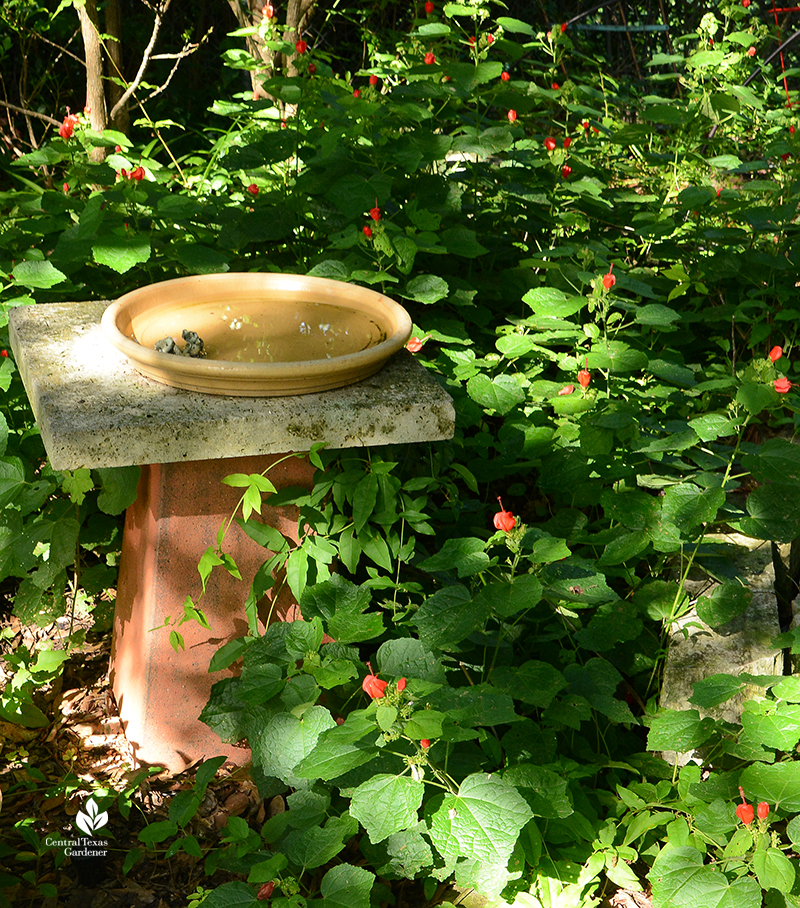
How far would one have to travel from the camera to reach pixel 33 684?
2.11 metres

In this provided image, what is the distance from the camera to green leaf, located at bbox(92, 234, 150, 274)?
2125mm

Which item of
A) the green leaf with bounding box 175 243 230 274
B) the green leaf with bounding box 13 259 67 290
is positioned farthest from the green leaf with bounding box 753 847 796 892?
the green leaf with bounding box 13 259 67 290

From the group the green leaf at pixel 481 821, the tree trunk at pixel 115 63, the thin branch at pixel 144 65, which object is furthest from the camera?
the tree trunk at pixel 115 63

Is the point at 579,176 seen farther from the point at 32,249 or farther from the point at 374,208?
the point at 32,249

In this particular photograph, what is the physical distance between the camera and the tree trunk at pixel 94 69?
357cm

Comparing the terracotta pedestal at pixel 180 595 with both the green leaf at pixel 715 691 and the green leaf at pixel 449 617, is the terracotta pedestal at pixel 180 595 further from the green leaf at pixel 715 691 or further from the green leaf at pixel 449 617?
the green leaf at pixel 715 691

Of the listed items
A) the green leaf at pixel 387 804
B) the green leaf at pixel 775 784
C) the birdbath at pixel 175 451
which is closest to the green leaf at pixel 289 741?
the green leaf at pixel 387 804

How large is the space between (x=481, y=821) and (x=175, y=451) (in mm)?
870

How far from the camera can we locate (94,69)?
142 inches

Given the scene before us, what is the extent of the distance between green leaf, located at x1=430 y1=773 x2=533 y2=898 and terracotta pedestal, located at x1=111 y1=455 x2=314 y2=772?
741 mm

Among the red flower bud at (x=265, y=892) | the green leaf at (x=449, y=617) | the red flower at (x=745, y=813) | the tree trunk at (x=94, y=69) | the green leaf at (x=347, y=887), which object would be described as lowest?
the red flower bud at (x=265, y=892)

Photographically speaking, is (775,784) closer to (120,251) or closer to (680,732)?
(680,732)

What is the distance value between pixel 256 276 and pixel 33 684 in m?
1.16

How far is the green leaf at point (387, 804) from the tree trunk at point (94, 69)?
123 inches
